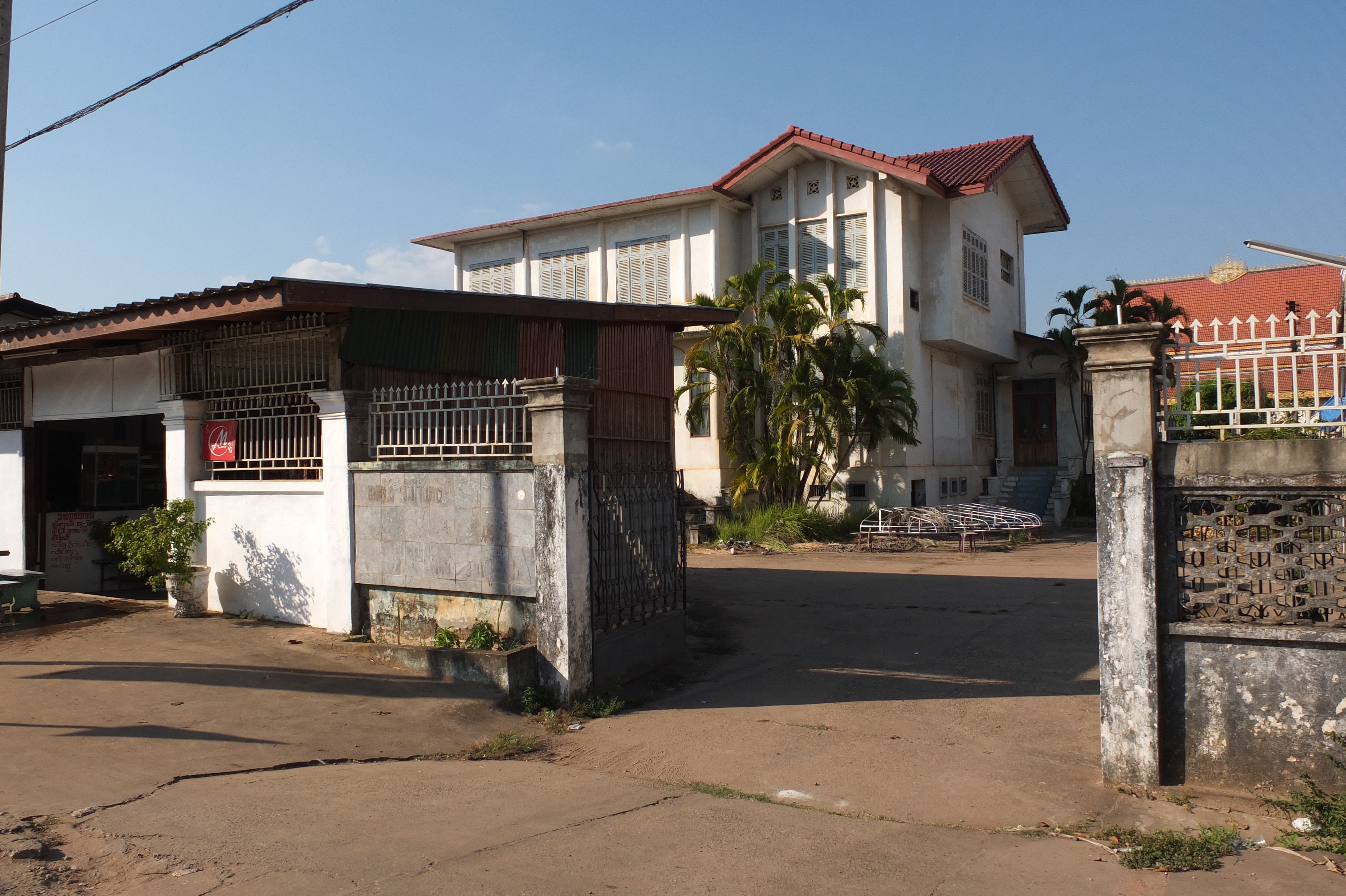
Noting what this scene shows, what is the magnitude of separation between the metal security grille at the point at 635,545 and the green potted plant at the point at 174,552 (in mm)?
4567

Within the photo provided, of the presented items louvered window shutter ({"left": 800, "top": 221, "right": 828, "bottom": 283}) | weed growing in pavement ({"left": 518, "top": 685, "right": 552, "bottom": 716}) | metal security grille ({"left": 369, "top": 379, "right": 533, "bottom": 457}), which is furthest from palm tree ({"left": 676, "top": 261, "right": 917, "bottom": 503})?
weed growing in pavement ({"left": 518, "top": 685, "right": 552, "bottom": 716})

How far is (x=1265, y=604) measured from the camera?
5.09 m

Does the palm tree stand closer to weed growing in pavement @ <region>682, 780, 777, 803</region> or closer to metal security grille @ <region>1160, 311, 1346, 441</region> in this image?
metal security grille @ <region>1160, 311, 1346, 441</region>

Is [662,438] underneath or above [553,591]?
above

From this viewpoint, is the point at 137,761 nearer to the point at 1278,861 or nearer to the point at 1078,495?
the point at 1278,861

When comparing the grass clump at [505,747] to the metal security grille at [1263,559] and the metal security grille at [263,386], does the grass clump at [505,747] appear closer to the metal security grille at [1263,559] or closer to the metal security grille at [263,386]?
the metal security grille at [263,386]

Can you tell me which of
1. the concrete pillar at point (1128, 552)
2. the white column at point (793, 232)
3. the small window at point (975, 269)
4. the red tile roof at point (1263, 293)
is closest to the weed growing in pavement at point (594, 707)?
the concrete pillar at point (1128, 552)

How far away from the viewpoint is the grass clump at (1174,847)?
4.27 metres

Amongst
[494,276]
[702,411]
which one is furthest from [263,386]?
[494,276]

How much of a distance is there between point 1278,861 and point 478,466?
18.1ft

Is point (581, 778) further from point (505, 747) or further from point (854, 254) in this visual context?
point (854, 254)

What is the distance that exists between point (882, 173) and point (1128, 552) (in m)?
16.4

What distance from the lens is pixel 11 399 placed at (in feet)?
39.0

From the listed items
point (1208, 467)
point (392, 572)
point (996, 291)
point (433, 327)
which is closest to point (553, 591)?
point (392, 572)
